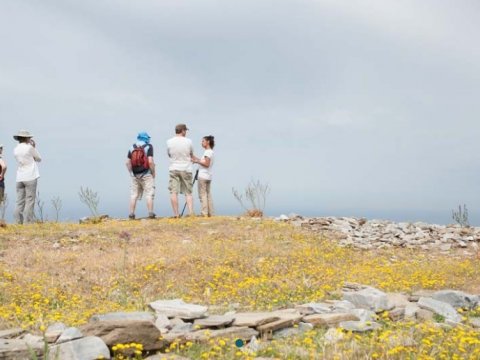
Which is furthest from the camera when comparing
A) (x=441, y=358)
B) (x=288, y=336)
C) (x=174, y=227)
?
(x=174, y=227)

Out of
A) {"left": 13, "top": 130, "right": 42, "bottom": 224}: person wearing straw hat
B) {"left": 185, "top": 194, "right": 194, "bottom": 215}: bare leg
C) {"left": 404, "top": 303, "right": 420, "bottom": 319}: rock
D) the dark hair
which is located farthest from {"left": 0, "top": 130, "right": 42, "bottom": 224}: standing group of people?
{"left": 404, "top": 303, "right": 420, "bottom": 319}: rock

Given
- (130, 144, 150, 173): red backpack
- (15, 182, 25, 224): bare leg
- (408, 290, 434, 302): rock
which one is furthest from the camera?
(130, 144, 150, 173): red backpack

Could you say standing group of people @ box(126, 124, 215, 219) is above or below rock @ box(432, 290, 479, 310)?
above

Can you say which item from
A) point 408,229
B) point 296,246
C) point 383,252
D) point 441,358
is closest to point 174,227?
point 296,246

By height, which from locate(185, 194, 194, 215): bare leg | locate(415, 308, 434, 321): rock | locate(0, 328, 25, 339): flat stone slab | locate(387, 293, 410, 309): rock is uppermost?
locate(185, 194, 194, 215): bare leg

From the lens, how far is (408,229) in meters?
17.9

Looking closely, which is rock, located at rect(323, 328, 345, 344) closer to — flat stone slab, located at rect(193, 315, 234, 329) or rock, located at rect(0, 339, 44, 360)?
flat stone slab, located at rect(193, 315, 234, 329)

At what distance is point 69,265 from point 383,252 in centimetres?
836

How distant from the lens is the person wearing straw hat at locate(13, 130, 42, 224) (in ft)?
50.2

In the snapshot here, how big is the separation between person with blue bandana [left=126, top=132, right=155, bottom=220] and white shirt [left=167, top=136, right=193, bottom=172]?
63cm

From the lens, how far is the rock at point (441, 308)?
7516 millimetres

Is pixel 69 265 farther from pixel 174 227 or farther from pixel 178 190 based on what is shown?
pixel 178 190

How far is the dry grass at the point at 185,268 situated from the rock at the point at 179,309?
0.82 meters

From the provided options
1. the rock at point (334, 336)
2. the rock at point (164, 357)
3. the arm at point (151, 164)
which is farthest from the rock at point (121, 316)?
the arm at point (151, 164)
